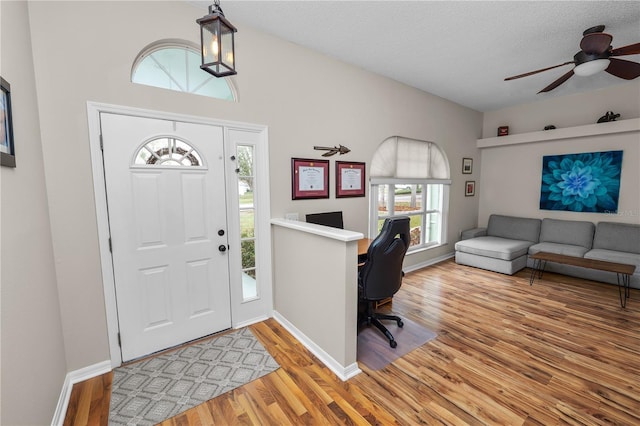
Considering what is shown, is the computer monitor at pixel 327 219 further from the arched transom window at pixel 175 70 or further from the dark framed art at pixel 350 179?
the arched transom window at pixel 175 70

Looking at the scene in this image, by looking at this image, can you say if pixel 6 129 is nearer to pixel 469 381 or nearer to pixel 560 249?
pixel 469 381

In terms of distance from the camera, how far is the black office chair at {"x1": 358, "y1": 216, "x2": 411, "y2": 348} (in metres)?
2.23

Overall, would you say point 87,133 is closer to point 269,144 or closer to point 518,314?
point 269,144

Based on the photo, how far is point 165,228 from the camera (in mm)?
2252

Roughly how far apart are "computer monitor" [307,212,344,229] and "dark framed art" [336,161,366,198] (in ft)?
0.98

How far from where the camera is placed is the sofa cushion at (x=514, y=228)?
4.78 metres

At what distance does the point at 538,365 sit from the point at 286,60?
11.7 feet

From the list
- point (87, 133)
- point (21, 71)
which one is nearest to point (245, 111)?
point (87, 133)

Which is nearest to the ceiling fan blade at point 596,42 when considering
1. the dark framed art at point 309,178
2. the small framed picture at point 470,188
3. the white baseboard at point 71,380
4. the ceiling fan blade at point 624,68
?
the ceiling fan blade at point 624,68

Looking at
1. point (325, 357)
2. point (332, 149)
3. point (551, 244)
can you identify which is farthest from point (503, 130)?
point (325, 357)

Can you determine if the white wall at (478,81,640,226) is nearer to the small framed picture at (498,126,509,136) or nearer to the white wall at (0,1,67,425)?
the small framed picture at (498,126,509,136)

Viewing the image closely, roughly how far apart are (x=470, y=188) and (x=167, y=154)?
5.31m

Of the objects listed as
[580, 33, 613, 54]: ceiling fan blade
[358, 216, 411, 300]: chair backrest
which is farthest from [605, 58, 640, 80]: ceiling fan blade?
[358, 216, 411, 300]: chair backrest

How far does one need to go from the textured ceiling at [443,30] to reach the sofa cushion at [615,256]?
2.49 meters
